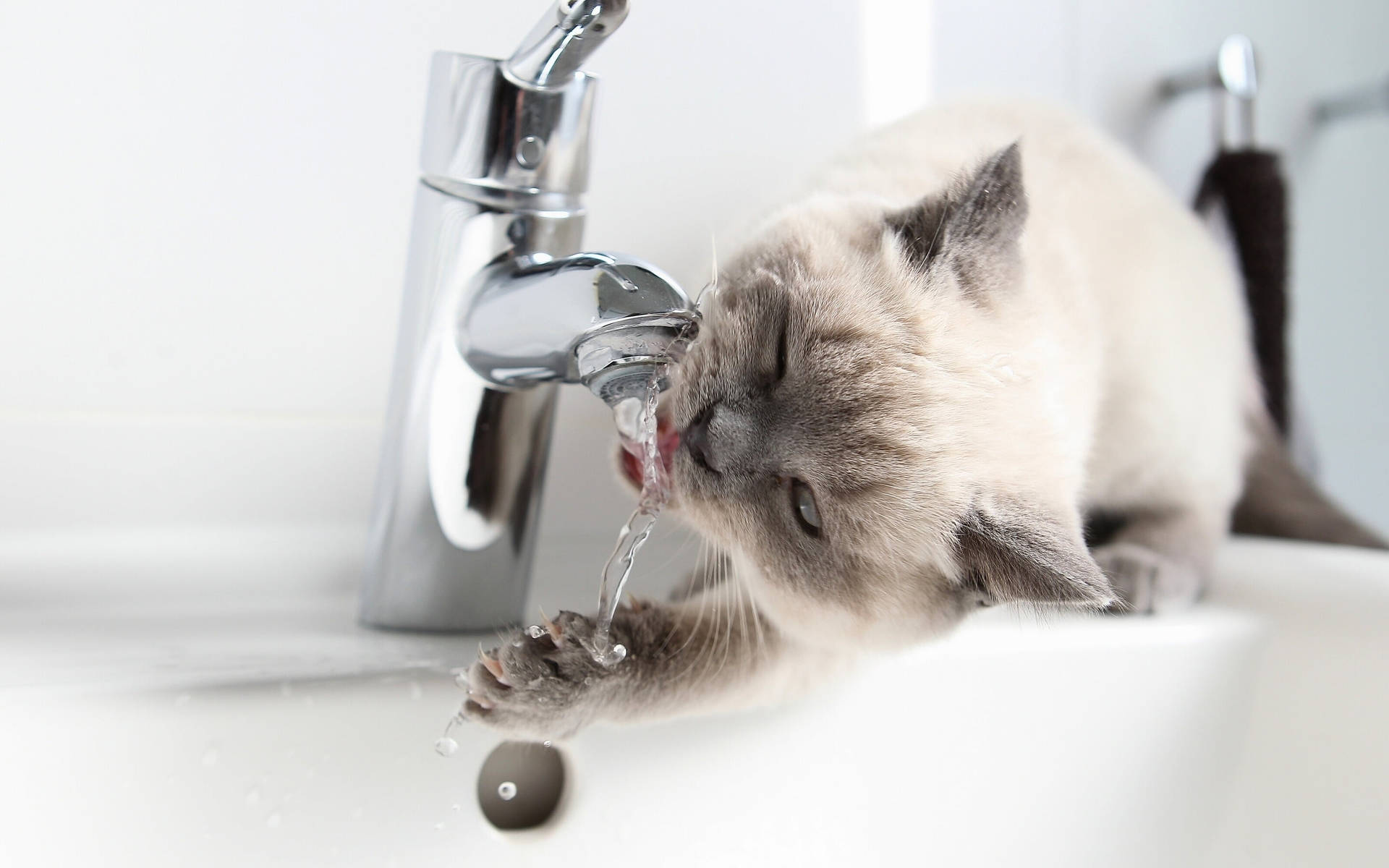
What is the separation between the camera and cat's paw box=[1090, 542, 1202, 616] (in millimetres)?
1072

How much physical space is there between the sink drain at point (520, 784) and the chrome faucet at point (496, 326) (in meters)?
0.15

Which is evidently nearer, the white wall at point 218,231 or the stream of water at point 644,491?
the stream of water at point 644,491

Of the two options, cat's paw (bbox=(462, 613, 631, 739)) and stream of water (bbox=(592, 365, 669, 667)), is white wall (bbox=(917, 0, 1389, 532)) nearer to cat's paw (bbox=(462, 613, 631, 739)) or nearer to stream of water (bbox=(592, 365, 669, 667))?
stream of water (bbox=(592, 365, 669, 667))

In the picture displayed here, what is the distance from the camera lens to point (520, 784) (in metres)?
0.80

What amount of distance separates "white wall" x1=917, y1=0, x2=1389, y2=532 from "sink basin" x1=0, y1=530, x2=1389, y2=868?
2.42ft

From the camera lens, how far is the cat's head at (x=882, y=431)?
778 millimetres

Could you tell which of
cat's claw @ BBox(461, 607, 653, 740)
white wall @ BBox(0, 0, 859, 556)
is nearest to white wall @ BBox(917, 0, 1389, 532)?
white wall @ BBox(0, 0, 859, 556)

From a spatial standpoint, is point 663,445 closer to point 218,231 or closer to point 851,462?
point 851,462

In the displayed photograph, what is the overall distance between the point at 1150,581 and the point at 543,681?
2.22ft

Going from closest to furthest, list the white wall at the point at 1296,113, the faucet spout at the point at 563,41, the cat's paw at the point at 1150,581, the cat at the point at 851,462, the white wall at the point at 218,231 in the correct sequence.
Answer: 1. the faucet spout at the point at 563,41
2. the cat at the point at 851,462
3. the white wall at the point at 218,231
4. the cat's paw at the point at 1150,581
5. the white wall at the point at 1296,113

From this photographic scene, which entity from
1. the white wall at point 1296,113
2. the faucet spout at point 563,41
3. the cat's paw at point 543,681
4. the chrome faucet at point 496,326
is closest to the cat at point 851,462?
the cat's paw at point 543,681

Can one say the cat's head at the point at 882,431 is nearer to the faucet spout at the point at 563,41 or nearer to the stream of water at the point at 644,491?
the stream of water at the point at 644,491

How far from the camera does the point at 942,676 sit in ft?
2.97

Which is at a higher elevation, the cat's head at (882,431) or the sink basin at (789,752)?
the cat's head at (882,431)
